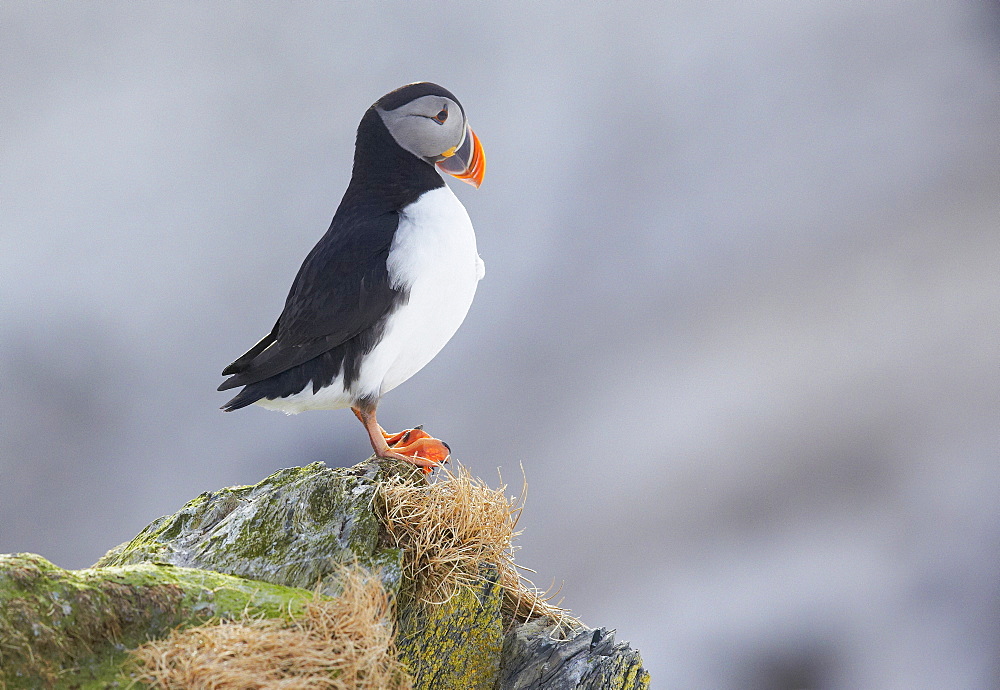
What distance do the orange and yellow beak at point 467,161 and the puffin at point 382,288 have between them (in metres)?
0.05

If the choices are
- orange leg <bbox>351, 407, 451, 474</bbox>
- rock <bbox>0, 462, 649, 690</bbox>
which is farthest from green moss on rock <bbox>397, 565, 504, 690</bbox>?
orange leg <bbox>351, 407, 451, 474</bbox>

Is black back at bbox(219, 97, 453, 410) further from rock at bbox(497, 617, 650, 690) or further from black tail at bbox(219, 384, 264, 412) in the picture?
rock at bbox(497, 617, 650, 690)

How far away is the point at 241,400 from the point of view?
160 inches

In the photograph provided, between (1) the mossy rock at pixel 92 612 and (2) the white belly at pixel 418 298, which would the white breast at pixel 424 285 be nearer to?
(2) the white belly at pixel 418 298

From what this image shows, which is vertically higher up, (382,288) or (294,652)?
(382,288)

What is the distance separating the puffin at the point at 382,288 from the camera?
13.4ft

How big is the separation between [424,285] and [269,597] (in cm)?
175

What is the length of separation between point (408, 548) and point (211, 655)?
101 centimetres

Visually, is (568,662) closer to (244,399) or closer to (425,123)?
(244,399)

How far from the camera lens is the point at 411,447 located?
13.5 ft

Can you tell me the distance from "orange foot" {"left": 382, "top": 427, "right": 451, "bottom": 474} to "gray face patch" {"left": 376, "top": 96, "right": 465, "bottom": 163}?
1514 millimetres

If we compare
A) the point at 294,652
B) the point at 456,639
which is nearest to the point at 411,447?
the point at 456,639

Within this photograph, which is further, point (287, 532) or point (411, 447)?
point (411, 447)

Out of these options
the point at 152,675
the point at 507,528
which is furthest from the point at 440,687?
the point at 152,675
